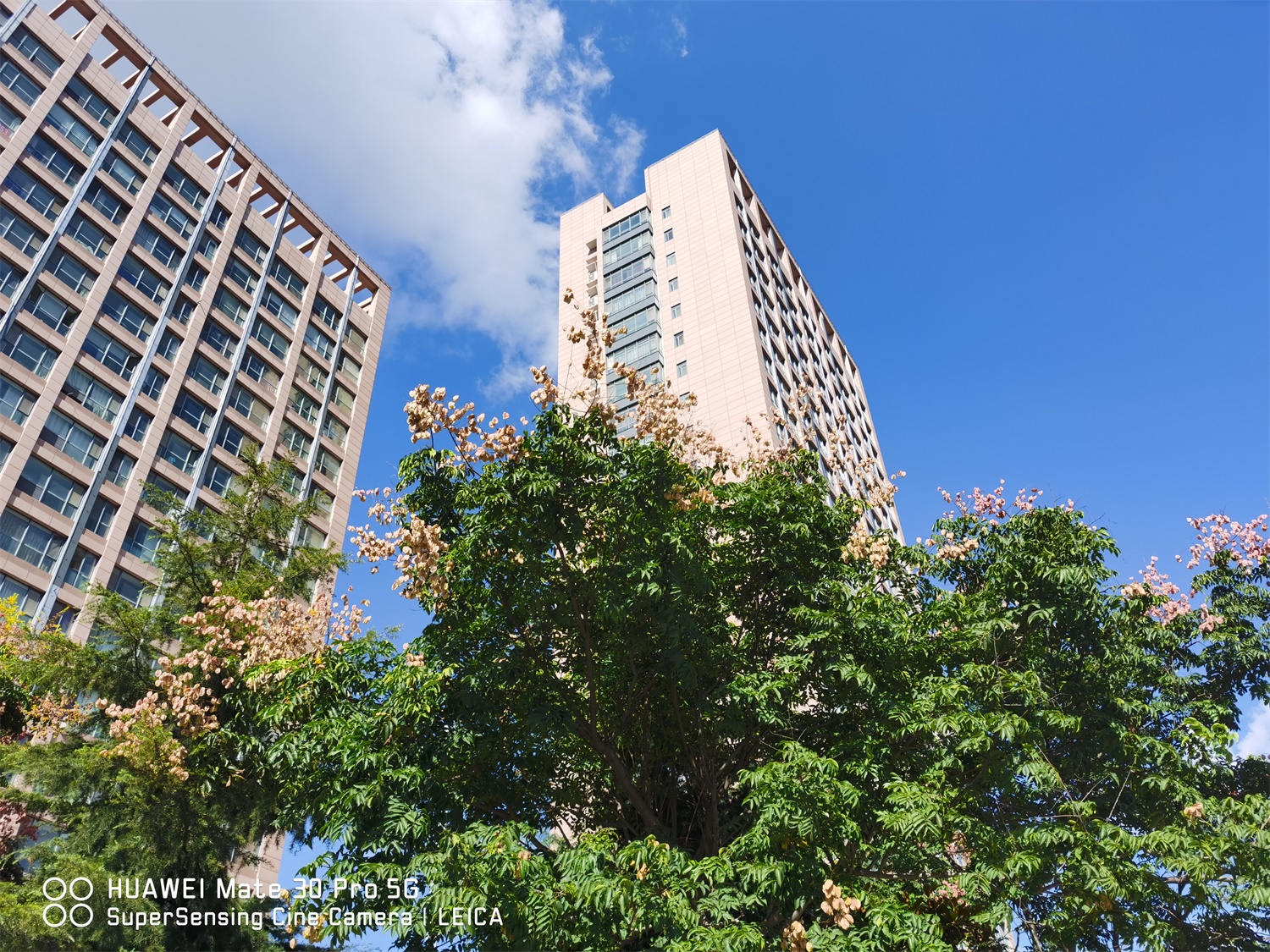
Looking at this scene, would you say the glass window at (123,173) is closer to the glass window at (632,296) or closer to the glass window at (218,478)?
the glass window at (218,478)

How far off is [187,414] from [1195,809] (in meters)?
44.7

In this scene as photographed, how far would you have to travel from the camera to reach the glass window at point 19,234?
122 ft

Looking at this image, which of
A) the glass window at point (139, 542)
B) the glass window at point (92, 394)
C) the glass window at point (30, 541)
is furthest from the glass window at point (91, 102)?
the glass window at point (30, 541)

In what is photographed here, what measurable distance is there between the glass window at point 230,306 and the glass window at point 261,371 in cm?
204

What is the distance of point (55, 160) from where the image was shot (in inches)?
1587

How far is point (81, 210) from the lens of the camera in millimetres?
40531

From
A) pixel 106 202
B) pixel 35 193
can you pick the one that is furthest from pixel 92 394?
pixel 106 202

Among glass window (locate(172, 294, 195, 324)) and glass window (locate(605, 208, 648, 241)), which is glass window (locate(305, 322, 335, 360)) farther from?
glass window (locate(605, 208, 648, 241))

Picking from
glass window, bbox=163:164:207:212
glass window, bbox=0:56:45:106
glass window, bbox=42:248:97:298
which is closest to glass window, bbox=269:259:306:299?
glass window, bbox=163:164:207:212

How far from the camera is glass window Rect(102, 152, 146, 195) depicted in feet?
141

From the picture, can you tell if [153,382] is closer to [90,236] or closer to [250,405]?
[250,405]

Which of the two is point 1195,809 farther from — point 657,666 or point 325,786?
point 325,786

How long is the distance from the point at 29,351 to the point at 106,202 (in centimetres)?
988

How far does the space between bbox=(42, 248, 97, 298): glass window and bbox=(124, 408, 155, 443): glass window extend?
5.52m
